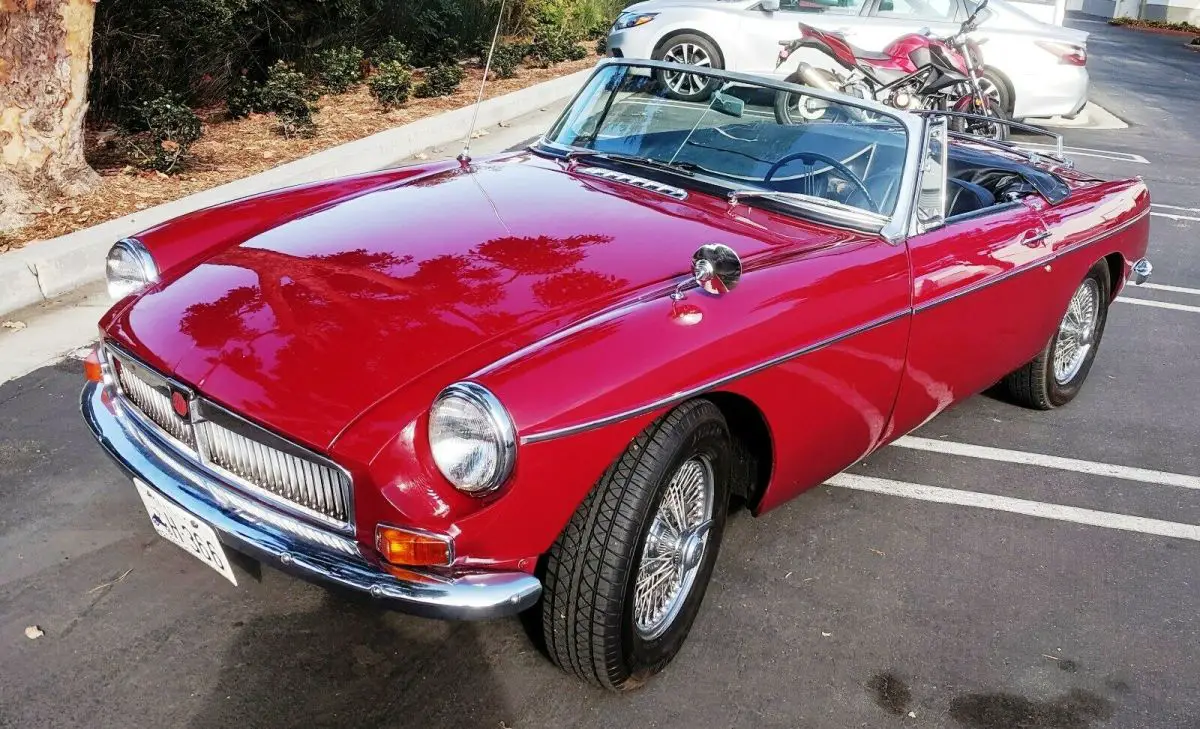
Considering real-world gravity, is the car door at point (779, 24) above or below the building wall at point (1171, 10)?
above

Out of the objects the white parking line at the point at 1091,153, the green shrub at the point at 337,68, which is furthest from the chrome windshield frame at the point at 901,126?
the white parking line at the point at 1091,153

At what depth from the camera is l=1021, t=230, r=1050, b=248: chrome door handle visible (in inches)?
160

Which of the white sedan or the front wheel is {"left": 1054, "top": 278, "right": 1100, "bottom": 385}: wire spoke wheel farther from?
the white sedan

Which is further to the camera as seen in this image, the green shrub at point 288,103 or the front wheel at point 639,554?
the green shrub at point 288,103

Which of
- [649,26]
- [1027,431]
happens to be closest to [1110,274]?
[1027,431]

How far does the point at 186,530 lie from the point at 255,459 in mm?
325

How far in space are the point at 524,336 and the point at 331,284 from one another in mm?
619

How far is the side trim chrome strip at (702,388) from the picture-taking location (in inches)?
94.7

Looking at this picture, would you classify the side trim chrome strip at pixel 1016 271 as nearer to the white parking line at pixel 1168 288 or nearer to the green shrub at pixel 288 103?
the white parking line at pixel 1168 288

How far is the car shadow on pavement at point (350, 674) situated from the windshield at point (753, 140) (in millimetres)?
1779

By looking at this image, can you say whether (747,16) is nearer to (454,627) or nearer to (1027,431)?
(1027,431)

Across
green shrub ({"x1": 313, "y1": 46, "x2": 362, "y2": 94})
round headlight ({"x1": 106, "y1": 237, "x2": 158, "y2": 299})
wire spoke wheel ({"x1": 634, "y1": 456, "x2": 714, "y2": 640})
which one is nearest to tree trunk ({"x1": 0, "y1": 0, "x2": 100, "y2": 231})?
round headlight ({"x1": 106, "y1": 237, "x2": 158, "y2": 299})

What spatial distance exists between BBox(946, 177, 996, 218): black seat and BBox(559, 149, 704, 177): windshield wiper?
1.19 metres

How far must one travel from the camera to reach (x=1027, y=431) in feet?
15.7
